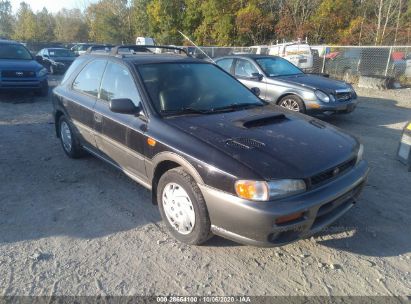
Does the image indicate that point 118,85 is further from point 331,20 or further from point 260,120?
point 331,20

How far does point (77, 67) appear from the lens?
5.12 m

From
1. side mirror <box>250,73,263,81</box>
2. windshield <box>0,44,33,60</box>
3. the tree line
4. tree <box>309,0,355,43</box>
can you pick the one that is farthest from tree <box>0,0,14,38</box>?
side mirror <box>250,73,263,81</box>

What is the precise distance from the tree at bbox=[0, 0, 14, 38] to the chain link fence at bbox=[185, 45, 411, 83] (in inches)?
2753

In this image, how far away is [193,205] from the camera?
9.97 feet

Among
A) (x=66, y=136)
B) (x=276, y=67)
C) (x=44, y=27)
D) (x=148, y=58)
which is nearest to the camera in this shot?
(x=148, y=58)

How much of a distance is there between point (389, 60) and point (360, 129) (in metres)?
8.82

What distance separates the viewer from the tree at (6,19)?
235 ft

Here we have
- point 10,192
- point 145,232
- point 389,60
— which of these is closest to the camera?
point 145,232

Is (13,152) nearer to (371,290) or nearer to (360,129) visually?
(371,290)

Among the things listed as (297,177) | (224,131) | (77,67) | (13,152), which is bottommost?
(13,152)

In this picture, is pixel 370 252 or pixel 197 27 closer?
pixel 370 252

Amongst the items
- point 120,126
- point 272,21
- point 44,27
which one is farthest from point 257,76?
point 44,27

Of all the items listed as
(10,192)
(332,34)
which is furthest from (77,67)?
(332,34)

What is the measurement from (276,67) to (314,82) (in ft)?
3.86
